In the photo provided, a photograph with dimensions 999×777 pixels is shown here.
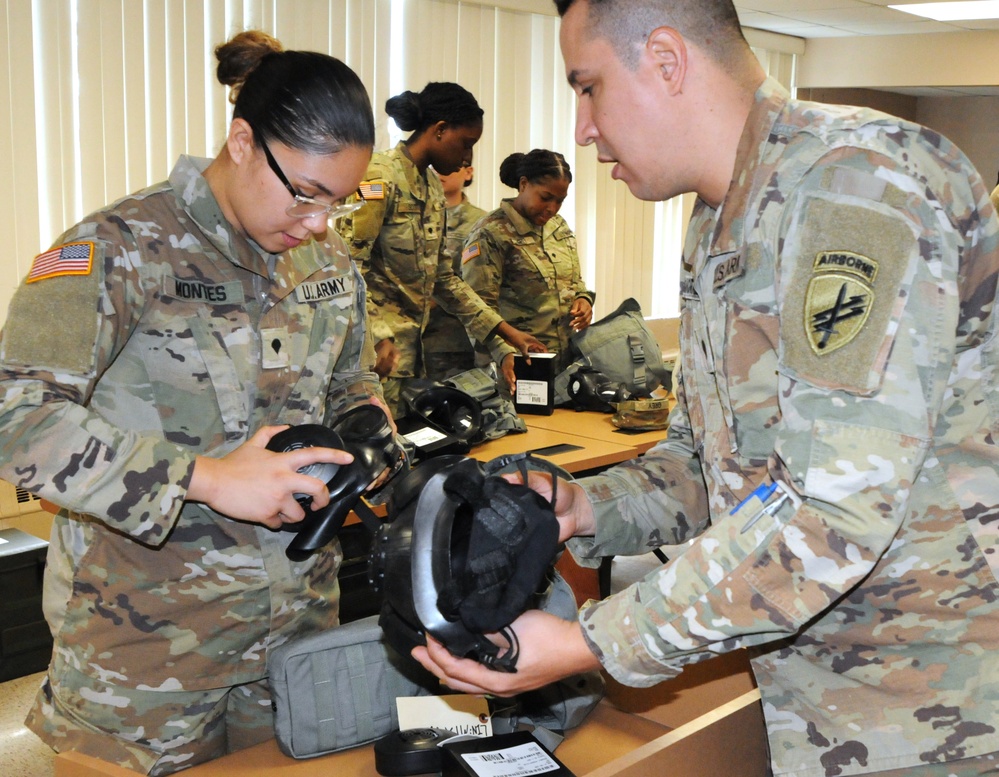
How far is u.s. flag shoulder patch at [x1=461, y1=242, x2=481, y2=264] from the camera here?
15.3 ft

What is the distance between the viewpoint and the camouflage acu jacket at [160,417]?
4.36ft

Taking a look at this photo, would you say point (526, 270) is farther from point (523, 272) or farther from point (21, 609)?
point (21, 609)

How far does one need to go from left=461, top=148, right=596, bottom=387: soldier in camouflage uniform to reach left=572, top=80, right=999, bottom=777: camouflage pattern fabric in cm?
341

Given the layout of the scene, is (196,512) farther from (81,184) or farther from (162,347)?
(81,184)

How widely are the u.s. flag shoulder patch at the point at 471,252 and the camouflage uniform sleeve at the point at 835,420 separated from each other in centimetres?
365

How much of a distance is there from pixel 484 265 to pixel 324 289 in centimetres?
297

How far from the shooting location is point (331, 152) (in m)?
1.50

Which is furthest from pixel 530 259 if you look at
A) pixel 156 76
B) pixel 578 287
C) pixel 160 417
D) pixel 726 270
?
pixel 726 270

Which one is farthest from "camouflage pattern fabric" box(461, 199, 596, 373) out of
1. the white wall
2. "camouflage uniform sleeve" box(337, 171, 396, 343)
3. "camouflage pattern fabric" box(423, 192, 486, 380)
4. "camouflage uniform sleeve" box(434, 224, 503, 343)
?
the white wall

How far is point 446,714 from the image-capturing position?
1490 mm

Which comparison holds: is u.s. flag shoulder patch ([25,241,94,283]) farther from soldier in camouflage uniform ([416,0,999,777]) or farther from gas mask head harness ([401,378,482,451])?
gas mask head harness ([401,378,482,451])

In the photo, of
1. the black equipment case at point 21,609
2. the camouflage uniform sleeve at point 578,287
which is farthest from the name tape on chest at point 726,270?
the camouflage uniform sleeve at point 578,287

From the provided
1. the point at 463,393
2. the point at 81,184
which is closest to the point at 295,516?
the point at 463,393

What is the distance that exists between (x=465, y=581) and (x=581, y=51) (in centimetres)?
64
